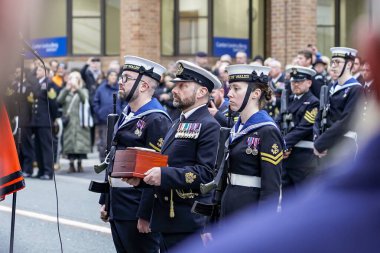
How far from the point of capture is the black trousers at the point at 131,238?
20.1 feet

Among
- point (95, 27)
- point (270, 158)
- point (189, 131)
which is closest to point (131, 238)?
point (189, 131)

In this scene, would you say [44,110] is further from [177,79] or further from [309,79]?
[177,79]

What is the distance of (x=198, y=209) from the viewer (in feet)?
18.7

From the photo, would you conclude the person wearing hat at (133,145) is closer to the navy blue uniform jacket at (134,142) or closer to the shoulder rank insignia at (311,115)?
the navy blue uniform jacket at (134,142)

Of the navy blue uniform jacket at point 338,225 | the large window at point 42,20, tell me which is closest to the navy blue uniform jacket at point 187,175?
the large window at point 42,20

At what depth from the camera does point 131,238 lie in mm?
6129

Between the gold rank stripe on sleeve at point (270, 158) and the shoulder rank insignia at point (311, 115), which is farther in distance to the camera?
the shoulder rank insignia at point (311, 115)

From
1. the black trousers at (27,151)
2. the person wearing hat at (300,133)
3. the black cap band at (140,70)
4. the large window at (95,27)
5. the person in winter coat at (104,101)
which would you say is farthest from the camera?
the large window at (95,27)

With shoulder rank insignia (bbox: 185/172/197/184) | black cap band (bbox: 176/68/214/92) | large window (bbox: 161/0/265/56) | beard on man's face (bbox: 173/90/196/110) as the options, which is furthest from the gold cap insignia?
large window (bbox: 161/0/265/56)

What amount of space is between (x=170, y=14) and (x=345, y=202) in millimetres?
22823

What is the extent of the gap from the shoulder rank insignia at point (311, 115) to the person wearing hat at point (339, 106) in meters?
0.18

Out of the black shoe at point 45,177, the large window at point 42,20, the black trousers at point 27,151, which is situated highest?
the large window at point 42,20

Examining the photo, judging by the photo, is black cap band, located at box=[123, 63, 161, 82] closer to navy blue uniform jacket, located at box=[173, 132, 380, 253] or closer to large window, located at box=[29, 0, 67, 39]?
large window, located at box=[29, 0, 67, 39]

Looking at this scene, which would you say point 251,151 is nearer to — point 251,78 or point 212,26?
point 251,78
